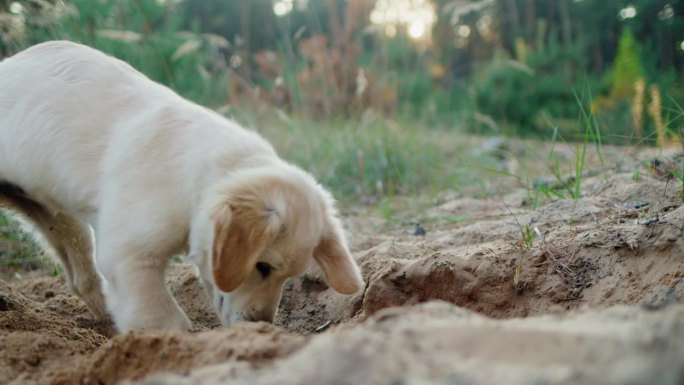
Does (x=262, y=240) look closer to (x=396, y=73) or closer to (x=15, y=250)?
(x=15, y=250)

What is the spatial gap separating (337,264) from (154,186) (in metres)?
0.83

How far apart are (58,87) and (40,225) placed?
2.93 ft

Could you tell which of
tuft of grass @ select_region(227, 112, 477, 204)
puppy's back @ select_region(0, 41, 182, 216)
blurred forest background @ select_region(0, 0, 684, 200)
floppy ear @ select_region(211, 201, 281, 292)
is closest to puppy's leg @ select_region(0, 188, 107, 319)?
puppy's back @ select_region(0, 41, 182, 216)

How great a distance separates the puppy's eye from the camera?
2.78 m

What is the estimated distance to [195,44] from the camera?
644 centimetres

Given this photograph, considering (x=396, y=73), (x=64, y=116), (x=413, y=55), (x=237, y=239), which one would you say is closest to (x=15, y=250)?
(x=64, y=116)

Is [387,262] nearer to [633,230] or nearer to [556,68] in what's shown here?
[633,230]

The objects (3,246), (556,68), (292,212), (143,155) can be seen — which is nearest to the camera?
(292,212)

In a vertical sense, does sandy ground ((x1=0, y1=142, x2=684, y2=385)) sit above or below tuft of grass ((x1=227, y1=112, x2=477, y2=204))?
above

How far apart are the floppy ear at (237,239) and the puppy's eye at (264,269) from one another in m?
0.18

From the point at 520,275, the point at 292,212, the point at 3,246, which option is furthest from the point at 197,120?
the point at 3,246

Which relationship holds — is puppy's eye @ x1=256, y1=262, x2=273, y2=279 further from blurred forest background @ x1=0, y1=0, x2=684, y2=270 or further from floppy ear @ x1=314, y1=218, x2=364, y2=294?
blurred forest background @ x1=0, y1=0, x2=684, y2=270

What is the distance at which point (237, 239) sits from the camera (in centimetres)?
255

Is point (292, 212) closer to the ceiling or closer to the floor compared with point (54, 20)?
closer to the floor
